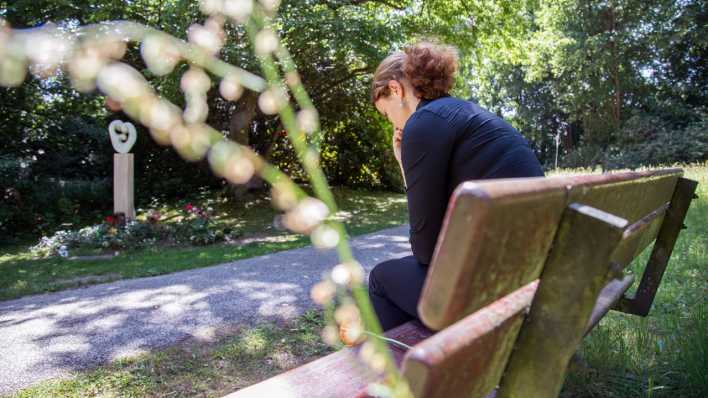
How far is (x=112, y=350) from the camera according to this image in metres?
3.46

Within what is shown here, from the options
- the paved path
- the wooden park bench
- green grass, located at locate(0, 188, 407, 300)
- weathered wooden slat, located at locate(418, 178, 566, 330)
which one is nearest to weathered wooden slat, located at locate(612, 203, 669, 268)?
the wooden park bench

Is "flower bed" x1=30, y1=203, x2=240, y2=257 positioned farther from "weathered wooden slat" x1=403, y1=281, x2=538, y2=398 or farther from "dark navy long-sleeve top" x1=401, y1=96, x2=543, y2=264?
"weathered wooden slat" x1=403, y1=281, x2=538, y2=398

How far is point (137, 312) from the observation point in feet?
14.4

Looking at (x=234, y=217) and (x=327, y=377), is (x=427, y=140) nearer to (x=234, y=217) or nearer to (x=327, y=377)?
(x=327, y=377)

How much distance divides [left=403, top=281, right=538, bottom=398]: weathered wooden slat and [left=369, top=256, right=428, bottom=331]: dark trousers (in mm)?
997

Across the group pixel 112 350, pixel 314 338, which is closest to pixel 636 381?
pixel 314 338

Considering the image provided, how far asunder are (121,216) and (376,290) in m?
8.95

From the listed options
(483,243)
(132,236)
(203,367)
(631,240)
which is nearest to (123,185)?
(132,236)

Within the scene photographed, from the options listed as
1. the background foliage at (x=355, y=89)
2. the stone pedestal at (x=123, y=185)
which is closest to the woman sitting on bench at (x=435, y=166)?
the background foliage at (x=355, y=89)

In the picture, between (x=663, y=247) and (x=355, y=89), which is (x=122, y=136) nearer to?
(x=355, y=89)

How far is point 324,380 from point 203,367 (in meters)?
1.89

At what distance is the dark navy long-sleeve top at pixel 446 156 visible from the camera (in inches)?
76.9

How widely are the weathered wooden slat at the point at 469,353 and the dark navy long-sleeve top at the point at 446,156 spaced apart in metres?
0.96

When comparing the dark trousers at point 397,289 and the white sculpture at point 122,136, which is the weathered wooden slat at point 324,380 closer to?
the dark trousers at point 397,289
